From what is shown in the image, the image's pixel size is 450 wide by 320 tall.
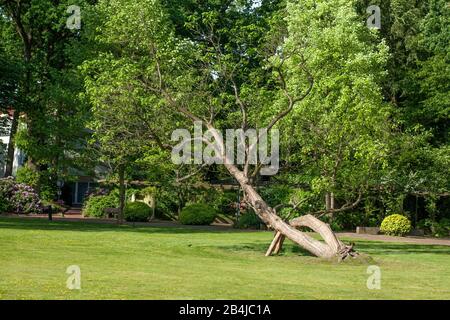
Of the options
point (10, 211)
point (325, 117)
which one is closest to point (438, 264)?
point (325, 117)

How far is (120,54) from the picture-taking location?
39531mm

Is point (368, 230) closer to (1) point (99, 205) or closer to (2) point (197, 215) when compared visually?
(2) point (197, 215)

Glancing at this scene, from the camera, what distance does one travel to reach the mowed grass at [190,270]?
13.3m

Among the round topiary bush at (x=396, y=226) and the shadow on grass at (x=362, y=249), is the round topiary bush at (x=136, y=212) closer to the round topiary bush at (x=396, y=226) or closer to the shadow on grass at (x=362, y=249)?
the round topiary bush at (x=396, y=226)

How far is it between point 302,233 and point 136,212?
2220 cm

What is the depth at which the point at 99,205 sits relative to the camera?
48156 mm

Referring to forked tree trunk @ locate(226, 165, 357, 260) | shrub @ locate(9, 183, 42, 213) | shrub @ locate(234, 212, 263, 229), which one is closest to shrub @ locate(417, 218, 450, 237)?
shrub @ locate(234, 212, 263, 229)

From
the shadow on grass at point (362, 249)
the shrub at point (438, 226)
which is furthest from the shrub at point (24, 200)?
the shrub at point (438, 226)

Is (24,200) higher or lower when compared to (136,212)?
higher

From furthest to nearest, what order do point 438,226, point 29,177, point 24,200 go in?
1. point 29,177
2. point 438,226
3. point 24,200

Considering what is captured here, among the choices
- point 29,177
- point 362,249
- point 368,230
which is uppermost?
point 29,177

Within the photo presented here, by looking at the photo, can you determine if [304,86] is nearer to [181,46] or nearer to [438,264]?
[181,46]

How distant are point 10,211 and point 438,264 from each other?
27772 mm

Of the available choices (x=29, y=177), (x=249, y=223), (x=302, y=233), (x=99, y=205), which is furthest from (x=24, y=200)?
(x=302, y=233)
